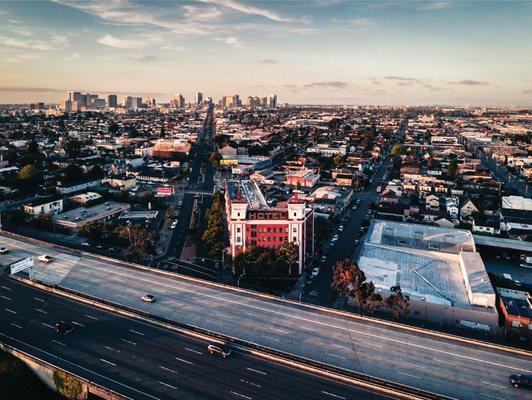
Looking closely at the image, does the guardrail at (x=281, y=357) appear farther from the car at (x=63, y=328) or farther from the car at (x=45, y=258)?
the car at (x=45, y=258)

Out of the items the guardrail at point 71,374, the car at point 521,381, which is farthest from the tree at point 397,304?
the guardrail at point 71,374

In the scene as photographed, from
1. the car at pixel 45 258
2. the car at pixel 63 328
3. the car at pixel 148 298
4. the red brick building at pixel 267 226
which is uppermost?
the red brick building at pixel 267 226

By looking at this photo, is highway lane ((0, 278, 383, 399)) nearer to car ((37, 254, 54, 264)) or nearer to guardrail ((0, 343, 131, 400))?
guardrail ((0, 343, 131, 400))

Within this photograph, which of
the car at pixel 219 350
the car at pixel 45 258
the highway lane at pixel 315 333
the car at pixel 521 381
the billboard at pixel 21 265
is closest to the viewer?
the car at pixel 521 381

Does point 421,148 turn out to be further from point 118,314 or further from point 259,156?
point 118,314

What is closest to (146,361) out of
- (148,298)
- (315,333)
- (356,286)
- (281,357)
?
(148,298)

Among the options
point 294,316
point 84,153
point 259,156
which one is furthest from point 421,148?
point 294,316
